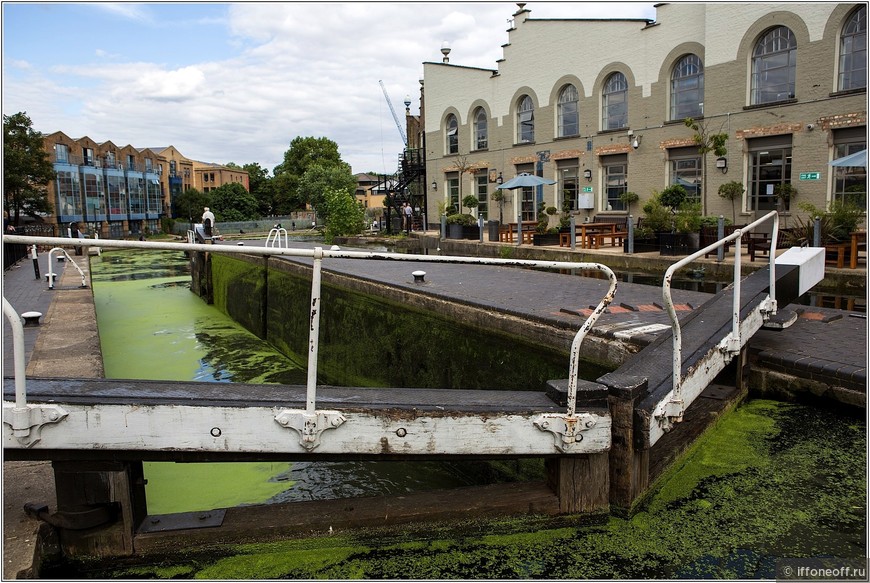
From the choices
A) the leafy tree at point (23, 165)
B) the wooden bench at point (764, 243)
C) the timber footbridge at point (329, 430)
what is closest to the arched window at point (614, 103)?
the wooden bench at point (764, 243)

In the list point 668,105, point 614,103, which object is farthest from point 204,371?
point 614,103

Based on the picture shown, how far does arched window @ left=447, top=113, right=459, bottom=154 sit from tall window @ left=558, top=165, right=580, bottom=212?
680cm

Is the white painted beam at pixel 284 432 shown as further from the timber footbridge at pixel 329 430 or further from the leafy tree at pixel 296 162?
the leafy tree at pixel 296 162

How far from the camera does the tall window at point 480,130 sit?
27.0m

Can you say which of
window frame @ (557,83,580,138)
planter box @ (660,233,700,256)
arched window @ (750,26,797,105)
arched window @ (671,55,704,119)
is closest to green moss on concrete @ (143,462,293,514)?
planter box @ (660,233,700,256)

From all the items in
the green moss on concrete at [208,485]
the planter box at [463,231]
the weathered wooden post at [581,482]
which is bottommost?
the green moss on concrete at [208,485]

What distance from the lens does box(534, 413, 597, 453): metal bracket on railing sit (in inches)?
124

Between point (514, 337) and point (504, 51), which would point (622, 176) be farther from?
point (514, 337)

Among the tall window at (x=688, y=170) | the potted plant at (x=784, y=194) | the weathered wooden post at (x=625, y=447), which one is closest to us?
the weathered wooden post at (x=625, y=447)

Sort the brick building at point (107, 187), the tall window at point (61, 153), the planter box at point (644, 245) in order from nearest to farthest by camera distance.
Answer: the planter box at point (644, 245), the tall window at point (61, 153), the brick building at point (107, 187)

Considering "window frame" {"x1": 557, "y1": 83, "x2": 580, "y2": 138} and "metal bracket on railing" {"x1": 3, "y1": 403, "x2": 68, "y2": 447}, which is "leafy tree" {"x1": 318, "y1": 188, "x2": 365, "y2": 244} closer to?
"window frame" {"x1": 557, "y1": 83, "x2": 580, "y2": 138}

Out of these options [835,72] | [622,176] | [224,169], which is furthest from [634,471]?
[224,169]

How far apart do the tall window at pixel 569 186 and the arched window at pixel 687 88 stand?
4198 millimetres

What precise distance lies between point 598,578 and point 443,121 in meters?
27.6
